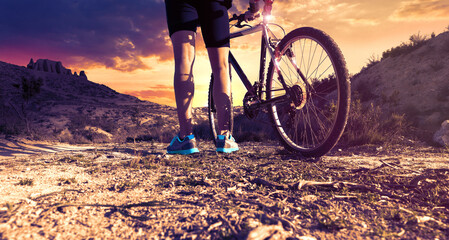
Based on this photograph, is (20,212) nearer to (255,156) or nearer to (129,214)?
(129,214)

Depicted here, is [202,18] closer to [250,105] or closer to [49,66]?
[250,105]

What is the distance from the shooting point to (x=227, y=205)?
124 centimetres

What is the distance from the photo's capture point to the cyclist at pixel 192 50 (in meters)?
2.70

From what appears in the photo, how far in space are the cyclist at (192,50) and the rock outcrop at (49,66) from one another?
173ft

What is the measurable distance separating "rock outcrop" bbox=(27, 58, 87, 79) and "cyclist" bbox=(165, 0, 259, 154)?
2078 inches

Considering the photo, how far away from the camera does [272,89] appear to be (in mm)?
3227

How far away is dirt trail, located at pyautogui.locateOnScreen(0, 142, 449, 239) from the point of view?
1.00 m

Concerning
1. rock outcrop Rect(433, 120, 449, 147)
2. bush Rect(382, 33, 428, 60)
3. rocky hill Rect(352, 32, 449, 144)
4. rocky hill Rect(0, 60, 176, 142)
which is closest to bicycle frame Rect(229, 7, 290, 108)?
rock outcrop Rect(433, 120, 449, 147)

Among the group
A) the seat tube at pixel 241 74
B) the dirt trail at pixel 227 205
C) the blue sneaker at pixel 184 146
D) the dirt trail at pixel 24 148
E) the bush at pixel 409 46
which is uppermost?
the bush at pixel 409 46

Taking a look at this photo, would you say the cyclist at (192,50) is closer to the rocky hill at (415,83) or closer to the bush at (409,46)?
the rocky hill at (415,83)

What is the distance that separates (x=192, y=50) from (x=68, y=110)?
2275 cm

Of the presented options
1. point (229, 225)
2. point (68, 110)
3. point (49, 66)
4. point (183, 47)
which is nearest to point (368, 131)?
point (183, 47)

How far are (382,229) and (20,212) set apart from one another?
1.40 metres

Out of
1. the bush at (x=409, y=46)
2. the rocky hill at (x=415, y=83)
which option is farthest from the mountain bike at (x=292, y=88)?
the bush at (x=409, y=46)
